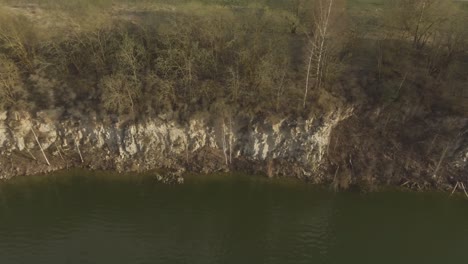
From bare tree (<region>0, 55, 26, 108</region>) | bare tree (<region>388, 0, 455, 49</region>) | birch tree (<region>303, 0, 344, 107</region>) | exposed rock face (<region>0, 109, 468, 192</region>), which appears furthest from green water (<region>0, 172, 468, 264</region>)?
bare tree (<region>388, 0, 455, 49</region>)

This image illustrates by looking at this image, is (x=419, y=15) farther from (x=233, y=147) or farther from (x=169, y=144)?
(x=169, y=144)

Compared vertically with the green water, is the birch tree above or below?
above

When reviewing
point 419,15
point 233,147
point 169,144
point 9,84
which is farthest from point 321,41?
point 9,84

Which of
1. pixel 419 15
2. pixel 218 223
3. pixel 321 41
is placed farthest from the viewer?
pixel 419 15

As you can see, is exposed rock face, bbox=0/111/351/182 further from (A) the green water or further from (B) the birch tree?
(B) the birch tree

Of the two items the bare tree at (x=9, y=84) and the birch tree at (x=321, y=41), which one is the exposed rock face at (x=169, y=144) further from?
the birch tree at (x=321, y=41)

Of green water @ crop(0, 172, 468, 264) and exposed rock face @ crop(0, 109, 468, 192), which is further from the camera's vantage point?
exposed rock face @ crop(0, 109, 468, 192)

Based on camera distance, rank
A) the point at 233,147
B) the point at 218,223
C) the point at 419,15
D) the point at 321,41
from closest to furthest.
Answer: the point at 218,223
the point at 321,41
the point at 233,147
the point at 419,15
